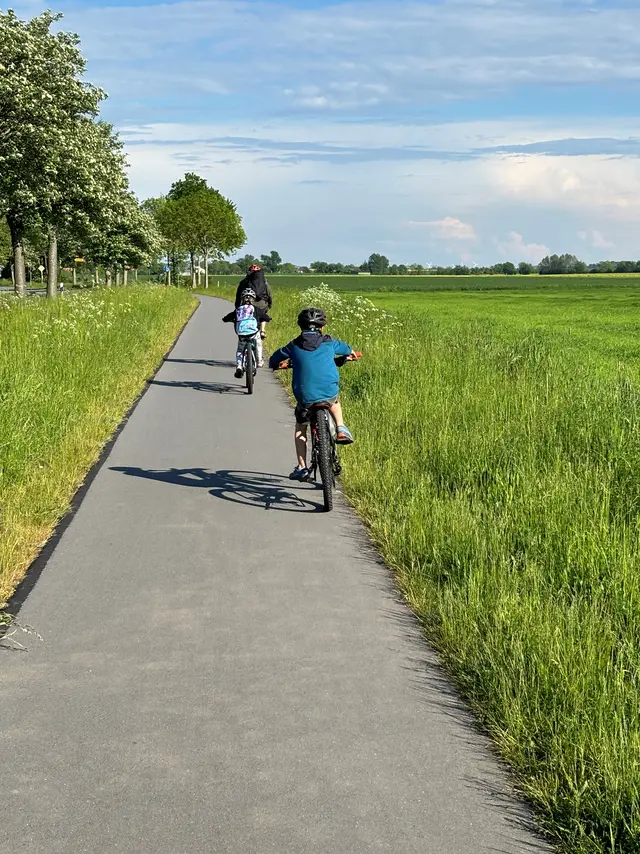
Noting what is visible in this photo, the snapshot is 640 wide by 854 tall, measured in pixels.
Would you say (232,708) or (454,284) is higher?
(454,284)

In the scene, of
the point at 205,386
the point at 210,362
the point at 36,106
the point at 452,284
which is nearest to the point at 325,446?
the point at 205,386

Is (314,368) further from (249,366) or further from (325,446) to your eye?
(249,366)

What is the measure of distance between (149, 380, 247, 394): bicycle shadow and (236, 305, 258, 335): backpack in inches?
43.4

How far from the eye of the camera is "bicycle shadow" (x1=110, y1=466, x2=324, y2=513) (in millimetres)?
8539

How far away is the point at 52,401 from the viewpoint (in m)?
11.1

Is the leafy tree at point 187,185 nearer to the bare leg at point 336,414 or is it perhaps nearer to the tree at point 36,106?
the tree at point 36,106

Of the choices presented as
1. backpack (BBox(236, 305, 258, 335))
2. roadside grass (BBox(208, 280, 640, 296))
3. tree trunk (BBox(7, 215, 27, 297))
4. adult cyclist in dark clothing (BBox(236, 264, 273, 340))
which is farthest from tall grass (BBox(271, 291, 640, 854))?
roadside grass (BBox(208, 280, 640, 296))

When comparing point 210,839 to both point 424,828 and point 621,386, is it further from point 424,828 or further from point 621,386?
point 621,386

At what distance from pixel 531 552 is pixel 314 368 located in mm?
2719

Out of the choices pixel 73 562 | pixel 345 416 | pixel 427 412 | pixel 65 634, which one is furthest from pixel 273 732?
pixel 345 416

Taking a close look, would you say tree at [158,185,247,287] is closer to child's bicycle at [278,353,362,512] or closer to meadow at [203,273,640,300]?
meadow at [203,273,640,300]

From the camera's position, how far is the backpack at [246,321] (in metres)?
16.0

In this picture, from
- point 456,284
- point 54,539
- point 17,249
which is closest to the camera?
point 54,539

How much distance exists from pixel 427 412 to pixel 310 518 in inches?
148
